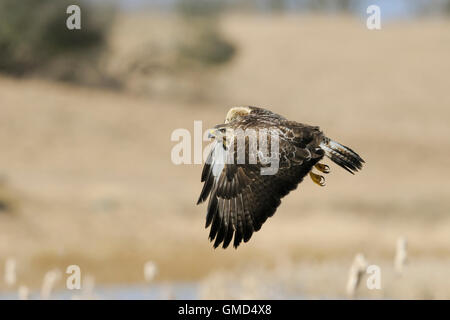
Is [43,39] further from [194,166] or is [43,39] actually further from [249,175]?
[249,175]

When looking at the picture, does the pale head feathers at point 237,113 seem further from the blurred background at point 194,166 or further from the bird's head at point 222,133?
the blurred background at point 194,166

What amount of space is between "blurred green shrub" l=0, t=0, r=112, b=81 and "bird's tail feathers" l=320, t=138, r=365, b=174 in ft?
92.1

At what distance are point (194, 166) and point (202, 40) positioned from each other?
1473cm

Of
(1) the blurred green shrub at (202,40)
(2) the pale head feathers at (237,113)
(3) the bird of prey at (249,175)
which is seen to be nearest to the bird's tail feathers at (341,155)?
(3) the bird of prey at (249,175)

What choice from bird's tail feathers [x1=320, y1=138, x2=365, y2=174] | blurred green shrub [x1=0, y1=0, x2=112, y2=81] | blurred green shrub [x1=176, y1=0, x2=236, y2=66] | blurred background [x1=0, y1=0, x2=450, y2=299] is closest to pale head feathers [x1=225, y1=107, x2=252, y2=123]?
bird's tail feathers [x1=320, y1=138, x2=365, y2=174]

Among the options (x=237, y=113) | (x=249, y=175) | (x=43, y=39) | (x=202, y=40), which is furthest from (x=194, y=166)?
(x=249, y=175)

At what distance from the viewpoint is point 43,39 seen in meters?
33.9

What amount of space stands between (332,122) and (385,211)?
15246mm

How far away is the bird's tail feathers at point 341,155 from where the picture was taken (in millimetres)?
7273

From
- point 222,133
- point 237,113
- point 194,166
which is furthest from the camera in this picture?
point 194,166

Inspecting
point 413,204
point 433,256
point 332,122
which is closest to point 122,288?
point 433,256

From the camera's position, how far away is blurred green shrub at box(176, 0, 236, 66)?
38250mm

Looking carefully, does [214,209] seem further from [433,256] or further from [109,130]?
[109,130]

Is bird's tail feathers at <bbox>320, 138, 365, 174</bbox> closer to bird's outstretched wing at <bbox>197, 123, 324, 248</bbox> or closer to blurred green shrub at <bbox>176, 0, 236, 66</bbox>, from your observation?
bird's outstretched wing at <bbox>197, 123, 324, 248</bbox>
